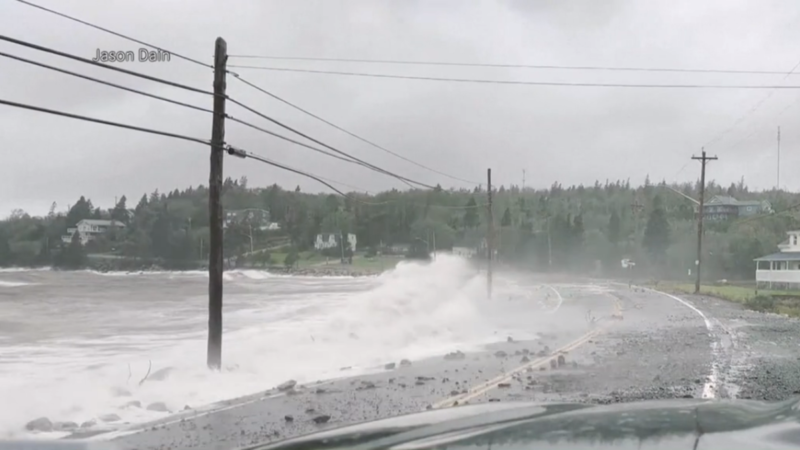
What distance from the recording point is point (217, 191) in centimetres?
1537

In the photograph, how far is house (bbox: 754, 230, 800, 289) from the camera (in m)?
50.0

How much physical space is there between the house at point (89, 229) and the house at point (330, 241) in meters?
11.8

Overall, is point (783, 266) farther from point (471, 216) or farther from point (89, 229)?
point (89, 229)

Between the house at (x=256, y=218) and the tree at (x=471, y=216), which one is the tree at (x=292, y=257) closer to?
the house at (x=256, y=218)

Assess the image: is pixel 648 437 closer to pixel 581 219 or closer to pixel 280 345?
pixel 280 345

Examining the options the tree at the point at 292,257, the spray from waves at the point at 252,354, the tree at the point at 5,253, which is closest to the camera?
the spray from waves at the point at 252,354

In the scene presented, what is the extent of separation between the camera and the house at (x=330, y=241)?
42.4 metres

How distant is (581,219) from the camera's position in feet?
276

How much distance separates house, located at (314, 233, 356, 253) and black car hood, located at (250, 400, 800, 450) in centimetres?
3848

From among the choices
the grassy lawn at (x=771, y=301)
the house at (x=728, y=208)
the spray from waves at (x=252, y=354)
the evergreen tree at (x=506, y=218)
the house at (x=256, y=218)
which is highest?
the house at (x=728, y=208)

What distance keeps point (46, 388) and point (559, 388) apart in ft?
35.1

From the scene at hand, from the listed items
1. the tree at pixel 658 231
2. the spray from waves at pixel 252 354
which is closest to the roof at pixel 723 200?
the tree at pixel 658 231

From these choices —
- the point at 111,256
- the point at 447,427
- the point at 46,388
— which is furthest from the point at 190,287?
the point at 447,427

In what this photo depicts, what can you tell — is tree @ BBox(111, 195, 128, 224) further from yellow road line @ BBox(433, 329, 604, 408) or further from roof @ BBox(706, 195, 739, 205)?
roof @ BBox(706, 195, 739, 205)
